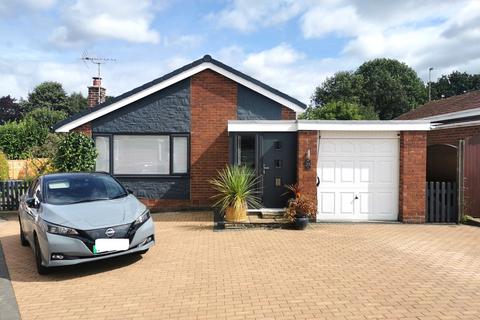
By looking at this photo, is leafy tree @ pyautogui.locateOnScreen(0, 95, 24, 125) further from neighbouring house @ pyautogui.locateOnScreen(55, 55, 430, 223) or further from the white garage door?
the white garage door

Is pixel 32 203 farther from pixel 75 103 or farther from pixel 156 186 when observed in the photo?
pixel 75 103

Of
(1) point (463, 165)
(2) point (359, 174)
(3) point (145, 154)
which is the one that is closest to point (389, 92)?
(1) point (463, 165)

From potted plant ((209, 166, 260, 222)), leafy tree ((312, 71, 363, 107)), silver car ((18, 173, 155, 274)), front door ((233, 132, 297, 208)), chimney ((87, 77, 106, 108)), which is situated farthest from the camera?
leafy tree ((312, 71, 363, 107))

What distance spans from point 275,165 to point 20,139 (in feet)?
59.0

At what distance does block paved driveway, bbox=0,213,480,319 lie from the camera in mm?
4621

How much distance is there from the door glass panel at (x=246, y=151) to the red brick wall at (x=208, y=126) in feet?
6.42

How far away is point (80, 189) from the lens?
7.19 metres

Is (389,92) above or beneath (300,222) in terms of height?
above

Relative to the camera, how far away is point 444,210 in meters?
10.2

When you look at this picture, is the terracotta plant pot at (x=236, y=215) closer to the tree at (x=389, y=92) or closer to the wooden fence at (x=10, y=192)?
the wooden fence at (x=10, y=192)

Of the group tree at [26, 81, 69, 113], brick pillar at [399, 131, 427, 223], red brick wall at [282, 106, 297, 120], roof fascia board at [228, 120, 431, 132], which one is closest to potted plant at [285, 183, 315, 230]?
roof fascia board at [228, 120, 431, 132]

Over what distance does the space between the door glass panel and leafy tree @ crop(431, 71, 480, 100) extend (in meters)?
43.7

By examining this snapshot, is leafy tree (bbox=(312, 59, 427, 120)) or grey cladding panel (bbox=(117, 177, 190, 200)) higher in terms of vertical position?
leafy tree (bbox=(312, 59, 427, 120))

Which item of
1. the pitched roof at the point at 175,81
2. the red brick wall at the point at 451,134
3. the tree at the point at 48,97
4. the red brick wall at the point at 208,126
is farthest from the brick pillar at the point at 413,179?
the tree at the point at 48,97
